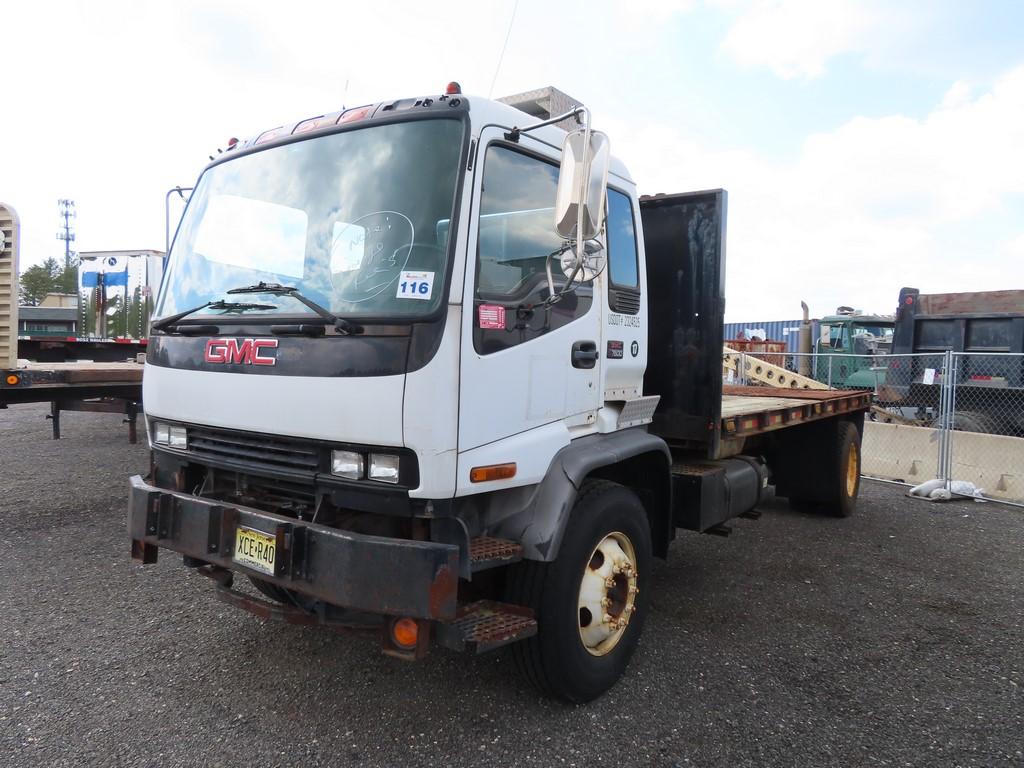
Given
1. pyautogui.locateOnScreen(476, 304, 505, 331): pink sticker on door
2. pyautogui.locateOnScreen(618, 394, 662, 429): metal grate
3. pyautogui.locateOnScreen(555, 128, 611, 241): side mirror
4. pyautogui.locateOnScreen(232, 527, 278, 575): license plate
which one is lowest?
pyautogui.locateOnScreen(232, 527, 278, 575): license plate

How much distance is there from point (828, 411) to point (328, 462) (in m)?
5.22

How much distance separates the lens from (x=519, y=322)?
290 centimetres

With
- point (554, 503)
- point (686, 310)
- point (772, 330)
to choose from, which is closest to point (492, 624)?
point (554, 503)

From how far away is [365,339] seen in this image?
264cm

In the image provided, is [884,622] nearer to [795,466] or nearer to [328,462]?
[795,466]

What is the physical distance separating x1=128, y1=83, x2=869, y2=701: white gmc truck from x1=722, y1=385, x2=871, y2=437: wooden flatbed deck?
3.99 ft

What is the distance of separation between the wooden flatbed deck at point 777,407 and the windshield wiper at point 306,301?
266 cm

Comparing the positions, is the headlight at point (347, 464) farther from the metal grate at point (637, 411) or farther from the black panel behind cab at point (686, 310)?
the black panel behind cab at point (686, 310)

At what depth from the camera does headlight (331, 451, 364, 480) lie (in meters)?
2.68

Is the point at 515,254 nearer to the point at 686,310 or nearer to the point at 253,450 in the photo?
the point at 253,450

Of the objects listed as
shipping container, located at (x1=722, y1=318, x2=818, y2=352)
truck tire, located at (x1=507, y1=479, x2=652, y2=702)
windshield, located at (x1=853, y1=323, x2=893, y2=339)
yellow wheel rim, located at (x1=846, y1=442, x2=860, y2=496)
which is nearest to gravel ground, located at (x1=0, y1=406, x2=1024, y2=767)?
truck tire, located at (x1=507, y1=479, x2=652, y2=702)

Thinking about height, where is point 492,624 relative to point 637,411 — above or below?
below

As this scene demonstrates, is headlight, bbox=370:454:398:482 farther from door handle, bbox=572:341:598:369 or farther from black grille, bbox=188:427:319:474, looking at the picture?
door handle, bbox=572:341:598:369

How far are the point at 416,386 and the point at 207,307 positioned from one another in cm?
127
